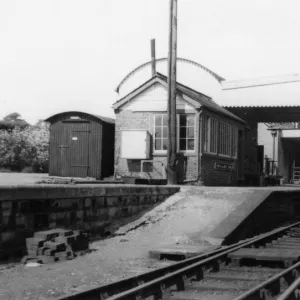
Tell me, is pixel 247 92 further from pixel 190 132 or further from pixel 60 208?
pixel 60 208

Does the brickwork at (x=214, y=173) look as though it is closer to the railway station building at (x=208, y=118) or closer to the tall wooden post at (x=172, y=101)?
the railway station building at (x=208, y=118)

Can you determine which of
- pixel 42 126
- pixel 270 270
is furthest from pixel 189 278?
pixel 42 126

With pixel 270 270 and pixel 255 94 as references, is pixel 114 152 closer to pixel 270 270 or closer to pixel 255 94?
pixel 255 94

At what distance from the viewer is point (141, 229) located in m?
12.7

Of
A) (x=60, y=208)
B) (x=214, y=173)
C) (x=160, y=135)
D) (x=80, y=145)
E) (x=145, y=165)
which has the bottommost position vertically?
(x=60, y=208)

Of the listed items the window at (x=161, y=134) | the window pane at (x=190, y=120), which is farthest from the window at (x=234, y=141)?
the window at (x=161, y=134)

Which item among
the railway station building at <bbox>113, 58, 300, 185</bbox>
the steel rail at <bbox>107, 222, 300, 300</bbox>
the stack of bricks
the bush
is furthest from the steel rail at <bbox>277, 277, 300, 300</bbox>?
the bush

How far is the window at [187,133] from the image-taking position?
2144 cm

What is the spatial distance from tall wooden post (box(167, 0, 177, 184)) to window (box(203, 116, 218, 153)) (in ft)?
10.0

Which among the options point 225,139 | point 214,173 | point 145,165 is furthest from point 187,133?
point 225,139

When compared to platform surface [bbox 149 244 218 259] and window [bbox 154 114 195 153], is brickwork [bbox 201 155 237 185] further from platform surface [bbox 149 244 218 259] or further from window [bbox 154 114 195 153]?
platform surface [bbox 149 244 218 259]

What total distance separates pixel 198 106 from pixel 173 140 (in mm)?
3107

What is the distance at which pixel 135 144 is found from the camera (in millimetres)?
21422

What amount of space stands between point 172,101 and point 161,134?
2.92 meters
